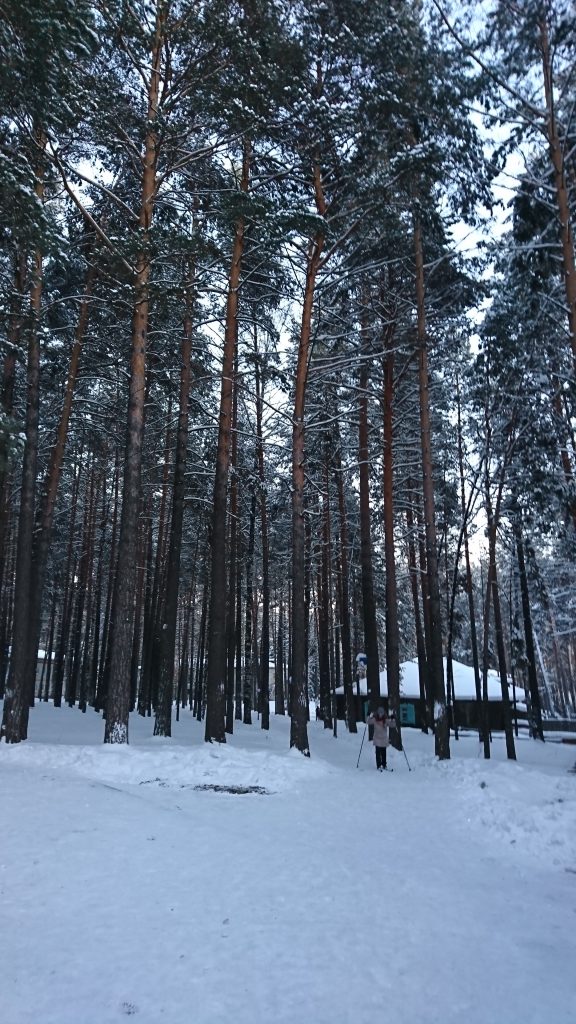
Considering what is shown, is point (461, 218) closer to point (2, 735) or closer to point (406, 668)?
point (2, 735)

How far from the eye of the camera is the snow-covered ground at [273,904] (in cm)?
335

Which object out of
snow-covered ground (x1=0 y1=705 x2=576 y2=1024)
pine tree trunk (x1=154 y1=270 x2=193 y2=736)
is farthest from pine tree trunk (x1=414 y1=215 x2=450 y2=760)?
pine tree trunk (x1=154 y1=270 x2=193 y2=736)

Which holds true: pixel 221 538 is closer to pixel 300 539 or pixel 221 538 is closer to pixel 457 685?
pixel 300 539

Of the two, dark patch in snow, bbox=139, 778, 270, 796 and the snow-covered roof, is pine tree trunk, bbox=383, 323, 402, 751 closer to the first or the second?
dark patch in snow, bbox=139, 778, 270, 796

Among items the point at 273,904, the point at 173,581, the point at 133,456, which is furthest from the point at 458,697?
the point at 273,904

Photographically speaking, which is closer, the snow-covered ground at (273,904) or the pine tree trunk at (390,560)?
the snow-covered ground at (273,904)

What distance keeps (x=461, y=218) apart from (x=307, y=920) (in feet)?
52.7

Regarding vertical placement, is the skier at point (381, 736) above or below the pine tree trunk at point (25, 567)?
below

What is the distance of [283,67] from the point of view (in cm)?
1252

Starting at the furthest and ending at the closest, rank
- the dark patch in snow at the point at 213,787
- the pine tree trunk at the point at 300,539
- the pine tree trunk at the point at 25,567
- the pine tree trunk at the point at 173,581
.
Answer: the pine tree trunk at the point at 173,581 → the pine tree trunk at the point at 300,539 → the pine tree trunk at the point at 25,567 → the dark patch in snow at the point at 213,787

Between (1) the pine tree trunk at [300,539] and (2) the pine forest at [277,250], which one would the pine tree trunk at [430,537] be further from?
(1) the pine tree trunk at [300,539]

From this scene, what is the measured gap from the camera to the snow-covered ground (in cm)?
335

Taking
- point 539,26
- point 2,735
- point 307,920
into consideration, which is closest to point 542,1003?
point 307,920

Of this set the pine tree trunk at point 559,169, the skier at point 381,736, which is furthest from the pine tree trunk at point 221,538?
the pine tree trunk at point 559,169
